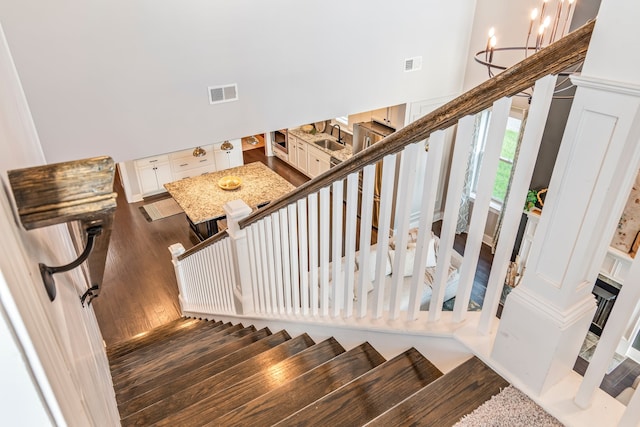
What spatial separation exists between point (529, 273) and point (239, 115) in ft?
10.4

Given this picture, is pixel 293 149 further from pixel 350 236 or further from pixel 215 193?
pixel 350 236

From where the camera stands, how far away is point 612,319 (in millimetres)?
1123

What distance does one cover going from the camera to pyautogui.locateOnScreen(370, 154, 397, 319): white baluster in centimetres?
161

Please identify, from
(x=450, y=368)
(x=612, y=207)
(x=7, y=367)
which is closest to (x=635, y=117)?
(x=612, y=207)

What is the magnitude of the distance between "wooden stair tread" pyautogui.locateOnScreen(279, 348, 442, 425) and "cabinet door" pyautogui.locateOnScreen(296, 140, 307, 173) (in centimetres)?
713

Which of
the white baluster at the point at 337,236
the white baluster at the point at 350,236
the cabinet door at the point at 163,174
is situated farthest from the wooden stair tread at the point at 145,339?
the cabinet door at the point at 163,174

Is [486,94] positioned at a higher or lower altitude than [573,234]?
higher

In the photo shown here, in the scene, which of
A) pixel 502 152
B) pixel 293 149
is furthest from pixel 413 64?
pixel 293 149

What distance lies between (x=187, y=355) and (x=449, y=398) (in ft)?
6.81

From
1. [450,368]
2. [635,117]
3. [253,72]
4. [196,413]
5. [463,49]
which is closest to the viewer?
[635,117]

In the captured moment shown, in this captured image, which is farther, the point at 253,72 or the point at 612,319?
the point at 253,72

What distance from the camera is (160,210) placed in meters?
7.48

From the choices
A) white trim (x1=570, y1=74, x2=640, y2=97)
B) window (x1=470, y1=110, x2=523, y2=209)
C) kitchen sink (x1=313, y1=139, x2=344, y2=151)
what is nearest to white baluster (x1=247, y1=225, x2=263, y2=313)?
white trim (x1=570, y1=74, x2=640, y2=97)

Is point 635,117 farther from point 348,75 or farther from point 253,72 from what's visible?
point 348,75
